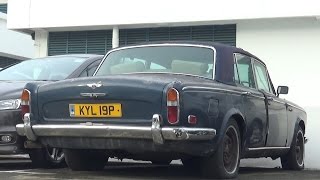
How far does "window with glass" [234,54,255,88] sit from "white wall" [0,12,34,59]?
21.5 metres

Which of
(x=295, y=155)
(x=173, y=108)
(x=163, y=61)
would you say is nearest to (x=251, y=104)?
(x=163, y=61)

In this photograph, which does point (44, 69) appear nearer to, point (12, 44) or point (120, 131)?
point (120, 131)

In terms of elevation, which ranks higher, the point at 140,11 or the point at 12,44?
the point at 140,11

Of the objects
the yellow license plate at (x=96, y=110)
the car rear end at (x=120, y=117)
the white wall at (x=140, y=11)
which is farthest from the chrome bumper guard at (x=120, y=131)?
the white wall at (x=140, y=11)

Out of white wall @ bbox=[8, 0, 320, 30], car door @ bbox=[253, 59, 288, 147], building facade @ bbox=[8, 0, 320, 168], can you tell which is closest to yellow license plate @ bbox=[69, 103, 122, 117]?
car door @ bbox=[253, 59, 288, 147]

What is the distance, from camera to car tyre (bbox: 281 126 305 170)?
8836 millimetres

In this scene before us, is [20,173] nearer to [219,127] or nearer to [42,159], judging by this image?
[42,159]

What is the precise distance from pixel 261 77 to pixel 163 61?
73.4 inches

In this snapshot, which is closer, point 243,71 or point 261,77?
point 243,71

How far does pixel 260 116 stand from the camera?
7.23 meters

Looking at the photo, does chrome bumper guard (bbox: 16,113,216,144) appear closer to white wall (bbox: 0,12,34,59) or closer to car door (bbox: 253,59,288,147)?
car door (bbox: 253,59,288,147)

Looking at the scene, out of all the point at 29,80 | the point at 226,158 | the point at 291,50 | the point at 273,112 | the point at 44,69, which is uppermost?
the point at 291,50

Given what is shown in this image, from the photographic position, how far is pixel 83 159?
7.02 metres

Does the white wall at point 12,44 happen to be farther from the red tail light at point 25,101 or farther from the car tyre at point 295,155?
the red tail light at point 25,101
